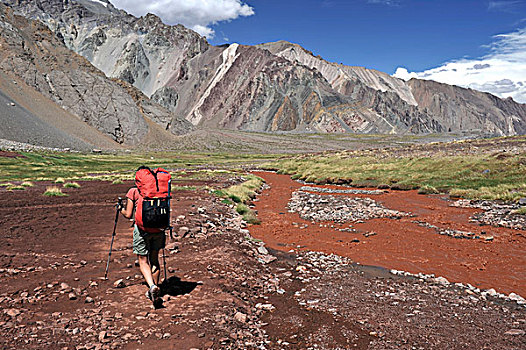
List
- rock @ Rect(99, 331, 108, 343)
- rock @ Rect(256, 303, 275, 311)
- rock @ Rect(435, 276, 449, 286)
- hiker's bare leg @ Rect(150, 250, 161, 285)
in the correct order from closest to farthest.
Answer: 1. rock @ Rect(99, 331, 108, 343)
2. hiker's bare leg @ Rect(150, 250, 161, 285)
3. rock @ Rect(256, 303, 275, 311)
4. rock @ Rect(435, 276, 449, 286)

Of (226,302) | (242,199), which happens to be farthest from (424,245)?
(242,199)

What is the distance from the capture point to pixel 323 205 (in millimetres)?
24172

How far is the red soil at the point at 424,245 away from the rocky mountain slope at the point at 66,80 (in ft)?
358

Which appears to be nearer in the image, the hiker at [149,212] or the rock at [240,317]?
the hiker at [149,212]

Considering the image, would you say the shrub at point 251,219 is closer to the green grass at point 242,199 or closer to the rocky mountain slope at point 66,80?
the green grass at point 242,199

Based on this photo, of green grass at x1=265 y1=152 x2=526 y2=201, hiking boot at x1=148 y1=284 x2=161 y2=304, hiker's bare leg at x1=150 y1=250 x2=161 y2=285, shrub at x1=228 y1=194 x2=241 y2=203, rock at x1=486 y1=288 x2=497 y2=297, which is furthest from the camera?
green grass at x1=265 y1=152 x2=526 y2=201

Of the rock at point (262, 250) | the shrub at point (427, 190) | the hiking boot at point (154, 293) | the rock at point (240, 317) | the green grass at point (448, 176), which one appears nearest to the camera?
the hiking boot at point (154, 293)

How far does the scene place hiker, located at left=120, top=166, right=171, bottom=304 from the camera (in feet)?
22.9

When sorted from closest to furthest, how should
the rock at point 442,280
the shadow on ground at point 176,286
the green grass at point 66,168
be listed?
the shadow on ground at point 176,286, the rock at point 442,280, the green grass at point 66,168

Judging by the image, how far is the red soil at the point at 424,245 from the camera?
11203 mm

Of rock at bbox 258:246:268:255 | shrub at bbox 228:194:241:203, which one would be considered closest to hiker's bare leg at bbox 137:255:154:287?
rock at bbox 258:246:268:255

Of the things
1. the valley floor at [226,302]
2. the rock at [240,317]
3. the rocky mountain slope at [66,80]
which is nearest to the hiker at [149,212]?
the valley floor at [226,302]

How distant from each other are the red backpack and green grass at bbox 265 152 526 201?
81.2 ft

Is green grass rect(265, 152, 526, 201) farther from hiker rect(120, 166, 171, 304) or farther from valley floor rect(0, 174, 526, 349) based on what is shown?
hiker rect(120, 166, 171, 304)
